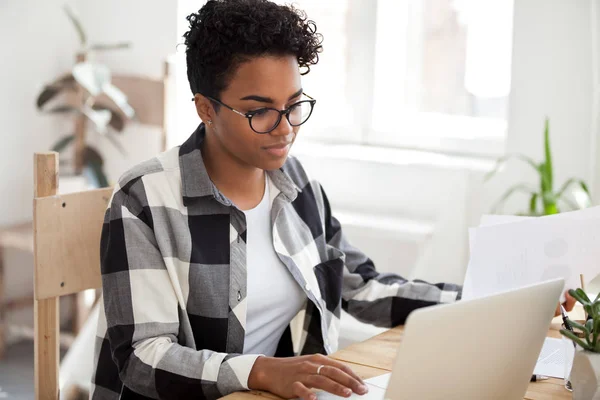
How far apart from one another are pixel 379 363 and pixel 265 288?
0.26 meters

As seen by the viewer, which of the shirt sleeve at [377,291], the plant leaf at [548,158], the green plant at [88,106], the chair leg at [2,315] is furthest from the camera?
the chair leg at [2,315]

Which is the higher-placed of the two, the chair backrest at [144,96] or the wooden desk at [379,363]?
the chair backrest at [144,96]

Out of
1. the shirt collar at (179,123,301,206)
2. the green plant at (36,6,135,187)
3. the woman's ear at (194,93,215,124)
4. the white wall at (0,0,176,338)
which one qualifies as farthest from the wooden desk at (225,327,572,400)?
the white wall at (0,0,176,338)

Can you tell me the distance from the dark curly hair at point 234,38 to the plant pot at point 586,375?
0.69 m

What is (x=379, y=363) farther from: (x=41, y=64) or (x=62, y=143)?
(x=41, y=64)

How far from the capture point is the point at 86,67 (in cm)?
313

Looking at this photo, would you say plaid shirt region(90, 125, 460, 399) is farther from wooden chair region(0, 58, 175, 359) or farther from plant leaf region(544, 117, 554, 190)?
wooden chair region(0, 58, 175, 359)

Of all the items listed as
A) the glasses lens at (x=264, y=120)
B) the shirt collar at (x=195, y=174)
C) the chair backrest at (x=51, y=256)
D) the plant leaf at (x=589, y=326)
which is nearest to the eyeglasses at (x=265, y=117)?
the glasses lens at (x=264, y=120)

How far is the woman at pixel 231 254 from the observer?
127cm

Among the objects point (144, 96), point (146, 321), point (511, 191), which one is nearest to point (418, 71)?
point (511, 191)

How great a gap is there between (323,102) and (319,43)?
70.7 inches

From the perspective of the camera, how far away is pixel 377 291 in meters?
1.65

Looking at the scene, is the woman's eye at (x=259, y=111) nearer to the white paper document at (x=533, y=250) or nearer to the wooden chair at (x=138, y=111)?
the white paper document at (x=533, y=250)

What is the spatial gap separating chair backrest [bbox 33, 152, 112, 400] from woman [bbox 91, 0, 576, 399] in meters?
0.09
